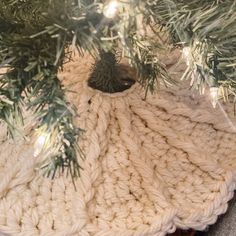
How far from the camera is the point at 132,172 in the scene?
1.51 ft

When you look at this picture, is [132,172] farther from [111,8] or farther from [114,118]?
[111,8]

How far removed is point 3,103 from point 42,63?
0.14 feet

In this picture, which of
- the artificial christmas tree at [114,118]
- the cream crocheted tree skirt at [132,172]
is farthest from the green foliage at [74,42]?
the cream crocheted tree skirt at [132,172]

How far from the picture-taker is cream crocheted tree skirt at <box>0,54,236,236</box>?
0.42 m

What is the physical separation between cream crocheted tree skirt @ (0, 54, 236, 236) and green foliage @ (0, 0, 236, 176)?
0.12 meters

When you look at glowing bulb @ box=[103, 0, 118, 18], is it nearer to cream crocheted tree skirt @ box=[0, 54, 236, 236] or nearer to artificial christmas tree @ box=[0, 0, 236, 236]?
artificial christmas tree @ box=[0, 0, 236, 236]

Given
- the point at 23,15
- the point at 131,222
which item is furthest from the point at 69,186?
the point at 23,15

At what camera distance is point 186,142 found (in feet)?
1.57

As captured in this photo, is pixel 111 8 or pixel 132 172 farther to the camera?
pixel 132 172

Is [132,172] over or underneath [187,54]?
underneath

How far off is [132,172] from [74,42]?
199 millimetres

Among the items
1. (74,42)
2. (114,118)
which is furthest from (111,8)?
(114,118)

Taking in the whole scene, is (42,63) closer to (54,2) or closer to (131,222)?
(54,2)

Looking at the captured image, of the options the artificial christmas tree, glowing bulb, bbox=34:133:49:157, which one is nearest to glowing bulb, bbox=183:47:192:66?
the artificial christmas tree
